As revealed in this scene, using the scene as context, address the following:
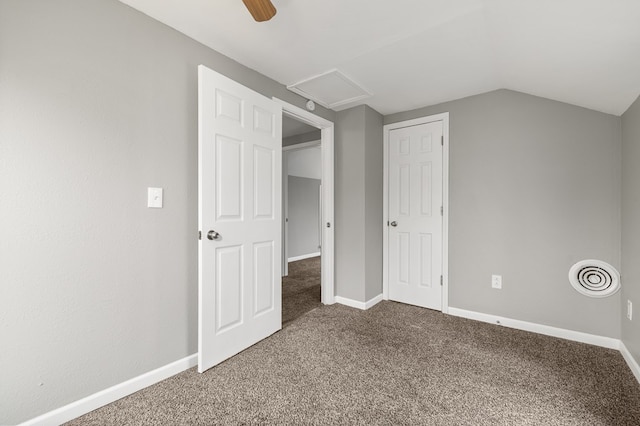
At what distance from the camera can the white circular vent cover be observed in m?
2.08

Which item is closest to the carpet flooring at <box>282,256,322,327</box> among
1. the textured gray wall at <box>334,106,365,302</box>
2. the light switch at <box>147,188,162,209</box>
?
the textured gray wall at <box>334,106,365,302</box>

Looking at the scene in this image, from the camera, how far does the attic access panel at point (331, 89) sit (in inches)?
93.7

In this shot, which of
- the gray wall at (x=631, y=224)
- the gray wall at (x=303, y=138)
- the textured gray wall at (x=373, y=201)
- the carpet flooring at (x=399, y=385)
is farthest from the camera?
the gray wall at (x=303, y=138)

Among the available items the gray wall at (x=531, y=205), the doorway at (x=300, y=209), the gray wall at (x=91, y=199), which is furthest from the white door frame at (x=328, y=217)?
the gray wall at (x=91, y=199)

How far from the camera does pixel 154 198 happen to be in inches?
66.2

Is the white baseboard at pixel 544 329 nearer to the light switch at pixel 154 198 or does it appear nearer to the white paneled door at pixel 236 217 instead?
the white paneled door at pixel 236 217

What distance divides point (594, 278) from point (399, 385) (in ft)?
5.99

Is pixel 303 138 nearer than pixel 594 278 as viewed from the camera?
No

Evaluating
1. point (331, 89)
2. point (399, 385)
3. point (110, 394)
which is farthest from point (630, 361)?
point (110, 394)

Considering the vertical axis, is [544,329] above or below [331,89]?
below

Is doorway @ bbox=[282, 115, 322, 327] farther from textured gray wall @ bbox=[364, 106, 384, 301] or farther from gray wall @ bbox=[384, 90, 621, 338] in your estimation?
gray wall @ bbox=[384, 90, 621, 338]

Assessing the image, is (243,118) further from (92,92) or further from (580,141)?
(580,141)

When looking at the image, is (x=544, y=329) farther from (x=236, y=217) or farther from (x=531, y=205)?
(x=236, y=217)

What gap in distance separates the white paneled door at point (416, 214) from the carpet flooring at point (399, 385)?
0.75 m
